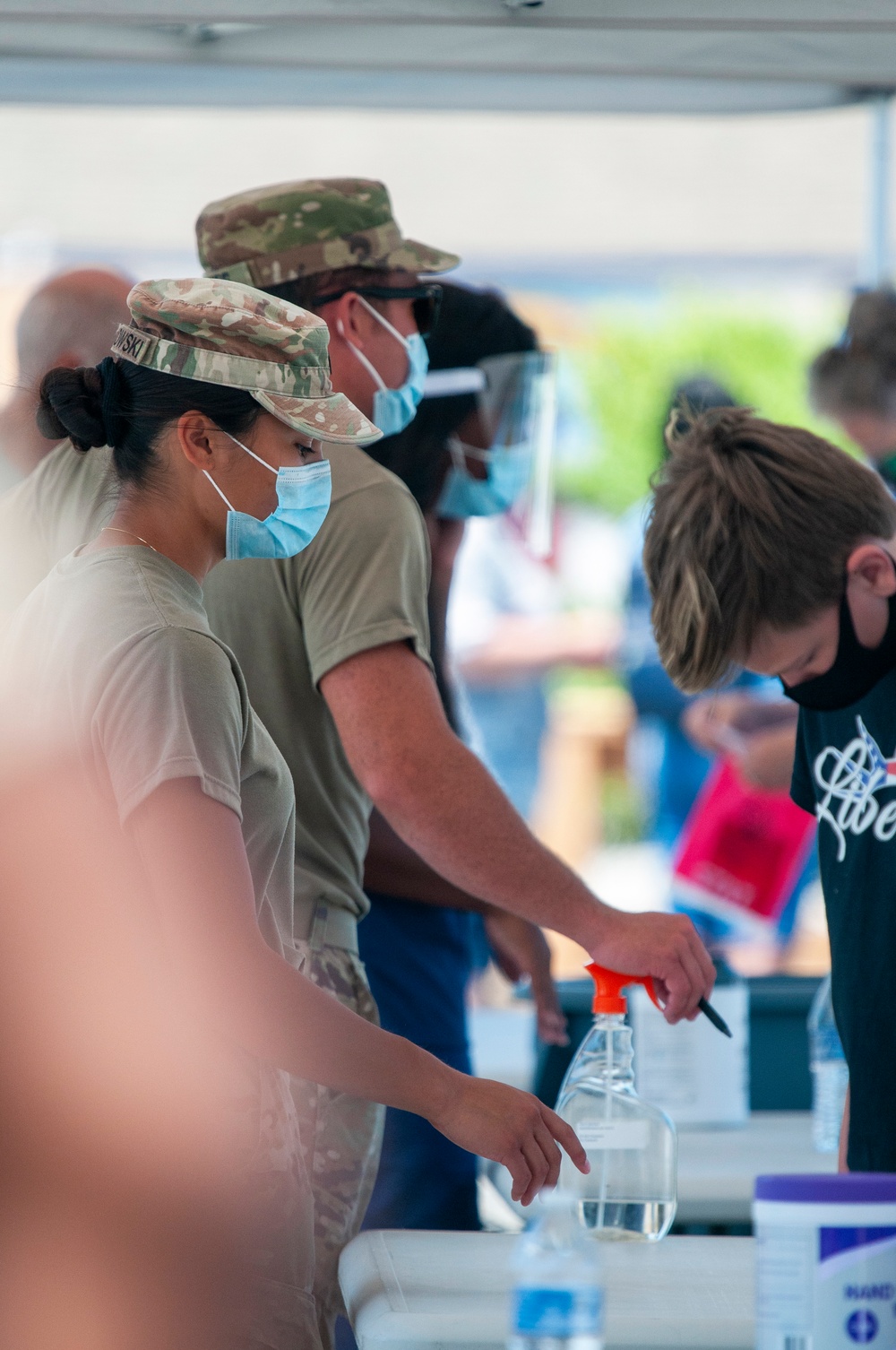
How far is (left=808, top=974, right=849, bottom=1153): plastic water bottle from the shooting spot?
2010mm

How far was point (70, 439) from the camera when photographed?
4.40ft

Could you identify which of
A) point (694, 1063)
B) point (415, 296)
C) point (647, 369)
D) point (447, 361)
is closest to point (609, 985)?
point (694, 1063)

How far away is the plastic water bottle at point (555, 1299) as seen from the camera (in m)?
0.97

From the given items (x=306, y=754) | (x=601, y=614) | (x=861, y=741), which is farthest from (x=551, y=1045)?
(x=601, y=614)

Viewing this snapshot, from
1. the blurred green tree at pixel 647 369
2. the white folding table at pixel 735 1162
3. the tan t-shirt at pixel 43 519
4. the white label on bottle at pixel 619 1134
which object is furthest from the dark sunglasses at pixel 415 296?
the blurred green tree at pixel 647 369

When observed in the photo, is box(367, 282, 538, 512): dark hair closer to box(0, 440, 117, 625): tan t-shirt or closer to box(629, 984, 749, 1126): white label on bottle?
box(0, 440, 117, 625): tan t-shirt

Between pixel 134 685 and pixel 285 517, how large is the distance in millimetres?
273

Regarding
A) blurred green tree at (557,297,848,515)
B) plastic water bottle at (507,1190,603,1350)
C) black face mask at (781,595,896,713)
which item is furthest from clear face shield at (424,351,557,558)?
blurred green tree at (557,297,848,515)

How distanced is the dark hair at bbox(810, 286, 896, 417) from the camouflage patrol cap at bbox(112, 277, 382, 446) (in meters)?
1.70

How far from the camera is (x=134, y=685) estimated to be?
3.74 feet

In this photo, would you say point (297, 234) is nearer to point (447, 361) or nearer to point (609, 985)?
point (447, 361)

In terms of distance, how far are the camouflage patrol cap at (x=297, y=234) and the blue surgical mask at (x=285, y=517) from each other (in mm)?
452

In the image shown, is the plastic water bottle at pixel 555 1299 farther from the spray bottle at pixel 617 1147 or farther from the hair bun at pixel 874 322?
the hair bun at pixel 874 322

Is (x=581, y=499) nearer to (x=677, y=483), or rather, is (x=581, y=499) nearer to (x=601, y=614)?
(x=601, y=614)
